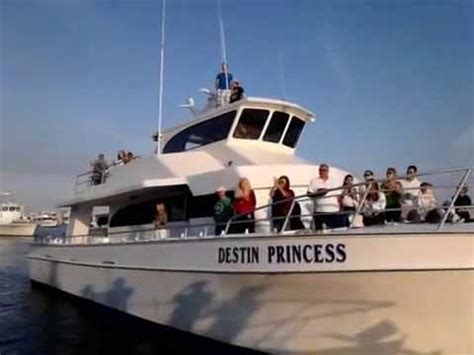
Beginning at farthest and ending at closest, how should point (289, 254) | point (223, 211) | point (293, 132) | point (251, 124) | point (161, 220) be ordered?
point (293, 132), point (251, 124), point (161, 220), point (223, 211), point (289, 254)

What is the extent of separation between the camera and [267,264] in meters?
6.89

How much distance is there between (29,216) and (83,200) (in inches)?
2801

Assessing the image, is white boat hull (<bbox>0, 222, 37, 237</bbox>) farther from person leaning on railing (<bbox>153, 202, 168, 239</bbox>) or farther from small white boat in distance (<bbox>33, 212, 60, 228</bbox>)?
person leaning on railing (<bbox>153, 202, 168, 239</bbox>)

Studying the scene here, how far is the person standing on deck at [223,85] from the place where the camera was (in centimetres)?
1182

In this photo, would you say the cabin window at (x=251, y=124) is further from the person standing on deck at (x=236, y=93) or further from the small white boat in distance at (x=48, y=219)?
the small white boat in distance at (x=48, y=219)

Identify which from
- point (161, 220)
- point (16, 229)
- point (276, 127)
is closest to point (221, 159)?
point (276, 127)

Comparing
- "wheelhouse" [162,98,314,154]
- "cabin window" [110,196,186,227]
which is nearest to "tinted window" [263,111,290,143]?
"wheelhouse" [162,98,314,154]

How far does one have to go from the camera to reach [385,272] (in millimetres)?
6109

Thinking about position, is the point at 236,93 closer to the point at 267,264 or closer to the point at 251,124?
the point at 251,124

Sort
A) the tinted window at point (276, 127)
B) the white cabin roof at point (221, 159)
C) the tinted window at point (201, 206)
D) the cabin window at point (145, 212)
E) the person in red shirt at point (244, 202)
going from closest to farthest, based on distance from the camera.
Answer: the person in red shirt at point (244, 202), the white cabin roof at point (221, 159), the tinted window at point (201, 206), the cabin window at point (145, 212), the tinted window at point (276, 127)

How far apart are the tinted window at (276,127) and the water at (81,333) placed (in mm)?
4460

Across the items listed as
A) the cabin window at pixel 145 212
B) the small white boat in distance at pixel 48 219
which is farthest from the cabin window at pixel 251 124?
the small white boat in distance at pixel 48 219

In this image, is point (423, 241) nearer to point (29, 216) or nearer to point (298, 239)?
point (298, 239)

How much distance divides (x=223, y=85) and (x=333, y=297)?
7.24 metres
